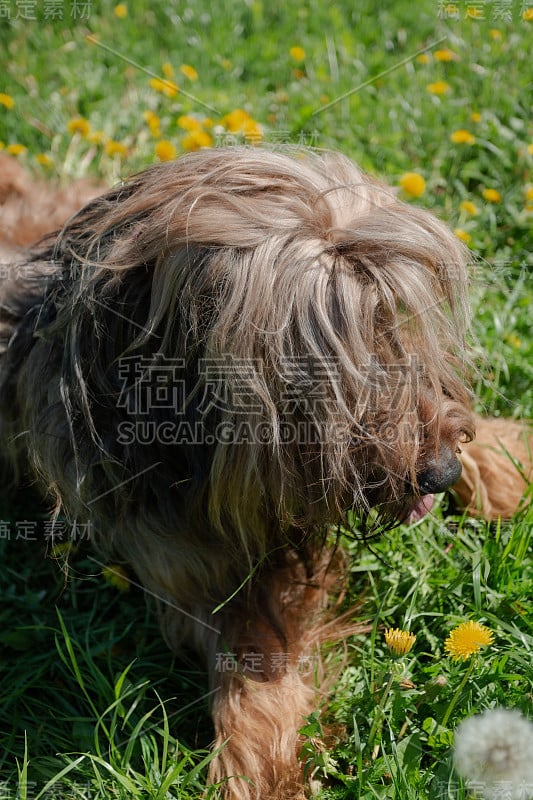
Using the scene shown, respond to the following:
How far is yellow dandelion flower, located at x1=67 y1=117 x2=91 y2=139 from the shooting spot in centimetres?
447

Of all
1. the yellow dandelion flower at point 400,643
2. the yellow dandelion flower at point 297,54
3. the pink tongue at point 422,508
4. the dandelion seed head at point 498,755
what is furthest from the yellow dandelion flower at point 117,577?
the yellow dandelion flower at point 297,54

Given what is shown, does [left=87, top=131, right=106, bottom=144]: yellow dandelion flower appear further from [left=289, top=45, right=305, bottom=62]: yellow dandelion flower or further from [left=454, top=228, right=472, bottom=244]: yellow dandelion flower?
[left=454, top=228, right=472, bottom=244]: yellow dandelion flower

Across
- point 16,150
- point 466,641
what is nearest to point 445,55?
point 16,150

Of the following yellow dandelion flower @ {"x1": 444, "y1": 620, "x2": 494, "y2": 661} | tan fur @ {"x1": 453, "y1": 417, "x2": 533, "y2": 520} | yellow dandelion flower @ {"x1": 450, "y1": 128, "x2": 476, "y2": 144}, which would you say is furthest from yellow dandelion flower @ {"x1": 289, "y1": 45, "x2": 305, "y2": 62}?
yellow dandelion flower @ {"x1": 444, "y1": 620, "x2": 494, "y2": 661}

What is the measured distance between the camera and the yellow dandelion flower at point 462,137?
422 cm

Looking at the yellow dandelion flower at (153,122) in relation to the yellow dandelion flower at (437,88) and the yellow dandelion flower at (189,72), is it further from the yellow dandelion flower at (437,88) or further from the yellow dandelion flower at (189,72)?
the yellow dandelion flower at (437,88)

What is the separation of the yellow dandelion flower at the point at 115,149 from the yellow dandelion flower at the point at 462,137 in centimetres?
161

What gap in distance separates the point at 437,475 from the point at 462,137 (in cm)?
252

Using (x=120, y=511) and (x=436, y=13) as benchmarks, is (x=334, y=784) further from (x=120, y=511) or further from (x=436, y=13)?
(x=436, y=13)

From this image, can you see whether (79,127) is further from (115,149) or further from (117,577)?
(117,577)

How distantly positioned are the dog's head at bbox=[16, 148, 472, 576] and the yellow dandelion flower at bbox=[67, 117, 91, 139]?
220cm

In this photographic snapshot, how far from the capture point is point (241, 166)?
7.48ft

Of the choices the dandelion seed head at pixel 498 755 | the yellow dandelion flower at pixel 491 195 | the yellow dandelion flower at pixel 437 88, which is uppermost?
the yellow dandelion flower at pixel 437 88

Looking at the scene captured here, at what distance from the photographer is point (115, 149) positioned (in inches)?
171
